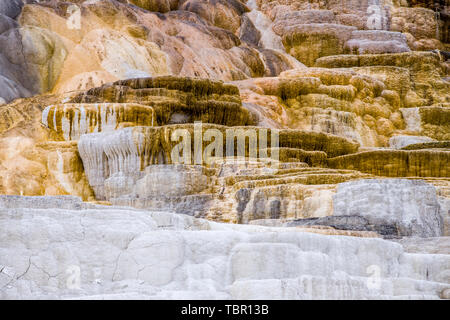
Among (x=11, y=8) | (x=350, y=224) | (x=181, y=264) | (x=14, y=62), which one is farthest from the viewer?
(x=11, y=8)

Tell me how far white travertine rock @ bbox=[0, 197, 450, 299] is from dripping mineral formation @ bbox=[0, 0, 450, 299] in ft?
0.06

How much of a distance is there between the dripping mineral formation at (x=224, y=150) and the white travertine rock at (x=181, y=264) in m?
0.02

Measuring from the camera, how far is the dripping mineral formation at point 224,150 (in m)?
5.80

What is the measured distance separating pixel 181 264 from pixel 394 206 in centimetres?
503

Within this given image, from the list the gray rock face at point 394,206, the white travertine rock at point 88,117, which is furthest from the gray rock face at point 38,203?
the white travertine rock at point 88,117

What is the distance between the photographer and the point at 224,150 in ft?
48.4

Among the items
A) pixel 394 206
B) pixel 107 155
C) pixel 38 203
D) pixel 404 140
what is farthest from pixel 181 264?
pixel 404 140

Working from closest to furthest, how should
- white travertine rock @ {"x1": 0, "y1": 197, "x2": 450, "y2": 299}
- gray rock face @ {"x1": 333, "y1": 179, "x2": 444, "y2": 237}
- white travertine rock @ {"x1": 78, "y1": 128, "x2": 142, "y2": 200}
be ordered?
white travertine rock @ {"x1": 0, "y1": 197, "x2": 450, "y2": 299}, gray rock face @ {"x1": 333, "y1": 179, "x2": 444, "y2": 237}, white travertine rock @ {"x1": 78, "y1": 128, "x2": 142, "y2": 200}

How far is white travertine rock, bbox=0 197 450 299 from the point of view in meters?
5.36

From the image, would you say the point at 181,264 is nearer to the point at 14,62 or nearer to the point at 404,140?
the point at 404,140

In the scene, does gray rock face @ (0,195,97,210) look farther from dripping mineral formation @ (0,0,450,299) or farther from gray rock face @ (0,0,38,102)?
gray rock face @ (0,0,38,102)

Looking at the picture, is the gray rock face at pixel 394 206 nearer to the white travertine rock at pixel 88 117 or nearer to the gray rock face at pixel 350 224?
the gray rock face at pixel 350 224

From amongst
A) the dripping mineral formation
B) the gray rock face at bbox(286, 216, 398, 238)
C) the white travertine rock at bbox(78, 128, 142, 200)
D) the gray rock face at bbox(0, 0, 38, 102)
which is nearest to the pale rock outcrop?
the dripping mineral formation
